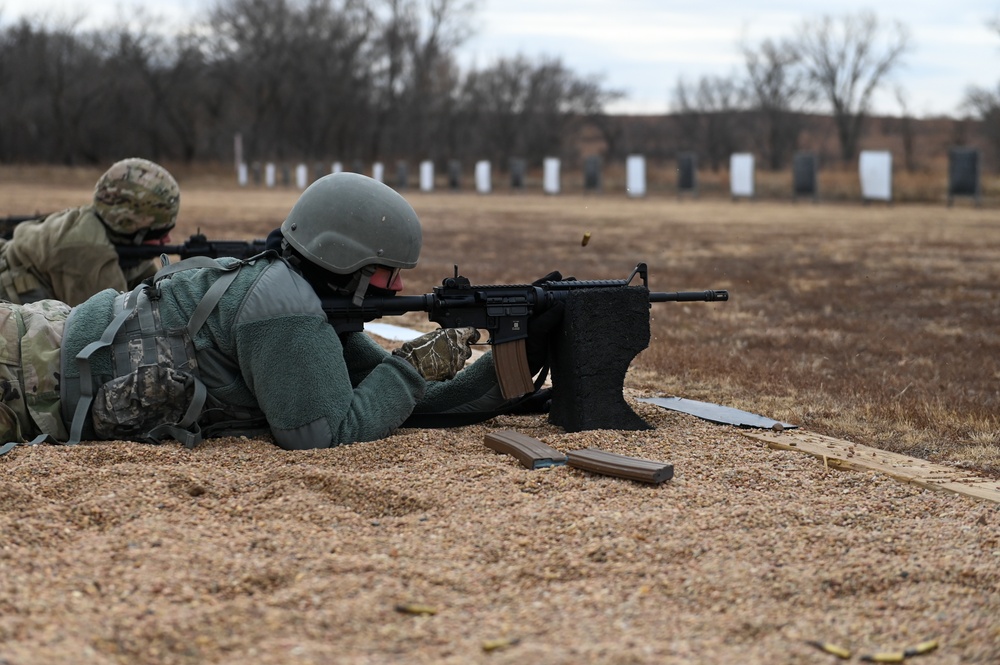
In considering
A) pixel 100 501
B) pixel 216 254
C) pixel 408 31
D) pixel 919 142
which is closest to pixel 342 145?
pixel 408 31

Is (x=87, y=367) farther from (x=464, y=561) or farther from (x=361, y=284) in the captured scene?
(x=464, y=561)

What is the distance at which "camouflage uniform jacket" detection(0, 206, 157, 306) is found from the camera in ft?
20.0

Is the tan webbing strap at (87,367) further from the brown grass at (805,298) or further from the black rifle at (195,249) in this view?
the brown grass at (805,298)

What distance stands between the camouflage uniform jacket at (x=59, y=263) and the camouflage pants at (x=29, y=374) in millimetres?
2341

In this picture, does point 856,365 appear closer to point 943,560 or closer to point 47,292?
point 943,560

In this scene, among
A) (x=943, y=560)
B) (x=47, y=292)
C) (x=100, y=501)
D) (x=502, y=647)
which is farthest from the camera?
(x=47, y=292)

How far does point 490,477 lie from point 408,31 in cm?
5916

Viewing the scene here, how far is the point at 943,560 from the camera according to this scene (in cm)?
283

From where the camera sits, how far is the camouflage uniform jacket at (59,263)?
6.09 metres

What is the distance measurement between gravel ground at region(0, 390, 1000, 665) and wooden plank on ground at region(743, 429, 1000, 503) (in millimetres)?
89

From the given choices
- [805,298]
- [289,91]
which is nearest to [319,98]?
[289,91]

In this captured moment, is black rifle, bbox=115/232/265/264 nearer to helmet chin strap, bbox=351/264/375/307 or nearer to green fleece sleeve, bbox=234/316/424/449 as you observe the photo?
helmet chin strap, bbox=351/264/375/307

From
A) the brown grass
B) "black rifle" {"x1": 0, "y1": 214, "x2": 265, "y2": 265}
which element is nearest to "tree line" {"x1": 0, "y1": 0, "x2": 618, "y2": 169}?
the brown grass

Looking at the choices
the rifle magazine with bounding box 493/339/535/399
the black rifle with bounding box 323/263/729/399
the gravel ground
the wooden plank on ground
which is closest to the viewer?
the gravel ground
